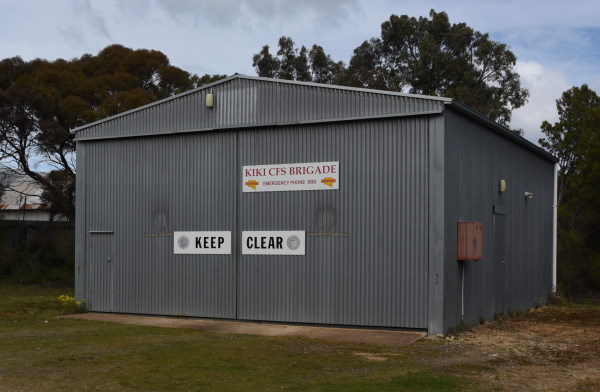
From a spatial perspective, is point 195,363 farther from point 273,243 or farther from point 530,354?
point 530,354

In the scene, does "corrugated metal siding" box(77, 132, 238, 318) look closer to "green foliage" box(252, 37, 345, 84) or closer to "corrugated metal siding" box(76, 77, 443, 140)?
"corrugated metal siding" box(76, 77, 443, 140)

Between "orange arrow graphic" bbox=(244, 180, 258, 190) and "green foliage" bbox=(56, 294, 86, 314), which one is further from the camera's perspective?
"green foliage" bbox=(56, 294, 86, 314)

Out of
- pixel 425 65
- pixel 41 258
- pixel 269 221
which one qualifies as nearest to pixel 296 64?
pixel 425 65

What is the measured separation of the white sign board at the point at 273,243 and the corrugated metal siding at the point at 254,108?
2.38 m

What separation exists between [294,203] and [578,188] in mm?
28739

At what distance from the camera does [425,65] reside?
1790 inches

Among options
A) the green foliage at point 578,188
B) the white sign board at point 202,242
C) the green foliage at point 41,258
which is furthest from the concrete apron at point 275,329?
the green foliage at point 578,188

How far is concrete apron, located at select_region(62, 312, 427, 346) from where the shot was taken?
45.4 feet

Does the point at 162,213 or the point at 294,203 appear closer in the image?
the point at 294,203

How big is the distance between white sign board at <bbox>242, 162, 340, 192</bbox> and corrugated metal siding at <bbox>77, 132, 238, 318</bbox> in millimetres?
478

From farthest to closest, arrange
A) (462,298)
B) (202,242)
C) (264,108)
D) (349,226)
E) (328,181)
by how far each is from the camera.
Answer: (202,242) → (264,108) → (328,181) → (349,226) → (462,298)

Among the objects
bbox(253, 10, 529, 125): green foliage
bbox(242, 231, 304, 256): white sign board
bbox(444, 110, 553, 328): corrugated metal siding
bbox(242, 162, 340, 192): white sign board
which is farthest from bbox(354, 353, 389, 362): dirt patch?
bbox(253, 10, 529, 125): green foliage

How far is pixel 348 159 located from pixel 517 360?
5469 mm

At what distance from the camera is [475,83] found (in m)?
44.8
